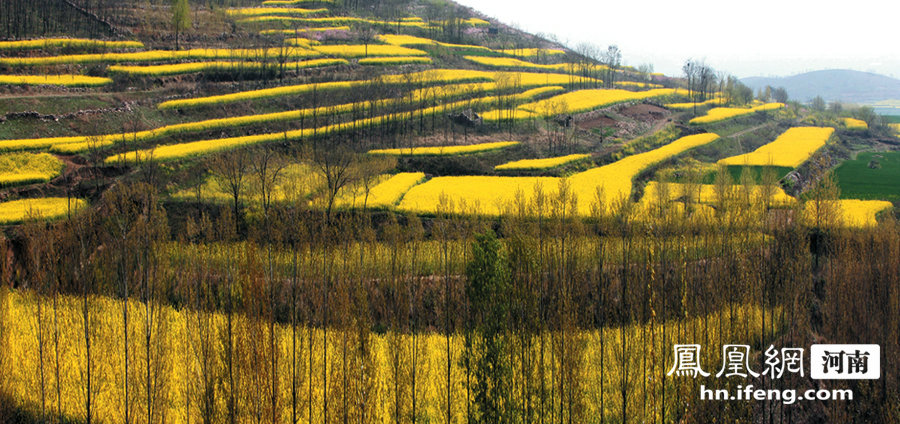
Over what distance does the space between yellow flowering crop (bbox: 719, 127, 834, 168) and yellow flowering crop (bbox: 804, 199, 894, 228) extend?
44.0 feet

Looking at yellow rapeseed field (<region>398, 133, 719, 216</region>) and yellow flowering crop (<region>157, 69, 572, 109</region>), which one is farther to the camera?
yellow flowering crop (<region>157, 69, 572, 109</region>)

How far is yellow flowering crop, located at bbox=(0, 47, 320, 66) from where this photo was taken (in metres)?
70.1

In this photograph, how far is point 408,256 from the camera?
3409 centimetres

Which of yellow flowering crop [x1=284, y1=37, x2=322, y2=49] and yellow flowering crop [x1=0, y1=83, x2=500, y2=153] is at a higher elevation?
yellow flowering crop [x1=284, y1=37, x2=322, y2=49]

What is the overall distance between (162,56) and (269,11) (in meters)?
40.8

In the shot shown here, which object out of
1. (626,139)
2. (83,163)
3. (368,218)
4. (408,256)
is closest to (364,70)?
(626,139)

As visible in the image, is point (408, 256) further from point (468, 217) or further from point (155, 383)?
point (155, 383)

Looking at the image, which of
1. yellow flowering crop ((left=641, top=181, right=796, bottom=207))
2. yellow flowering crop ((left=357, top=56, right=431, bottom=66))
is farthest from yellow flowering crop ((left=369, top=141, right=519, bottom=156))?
yellow flowering crop ((left=357, top=56, right=431, bottom=66))

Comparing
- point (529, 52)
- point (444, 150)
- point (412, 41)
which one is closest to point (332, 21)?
point (412, 41)

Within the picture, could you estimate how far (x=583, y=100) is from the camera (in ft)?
296

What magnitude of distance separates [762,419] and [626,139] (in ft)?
185

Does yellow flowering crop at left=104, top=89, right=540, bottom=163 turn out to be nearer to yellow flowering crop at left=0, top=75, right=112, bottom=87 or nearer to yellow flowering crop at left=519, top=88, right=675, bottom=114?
yellow flowering crop at left=519, top=88, right=675, bottom=114

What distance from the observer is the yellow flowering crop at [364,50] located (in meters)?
96.2

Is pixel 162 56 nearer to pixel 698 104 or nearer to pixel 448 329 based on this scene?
pixel 448 329
